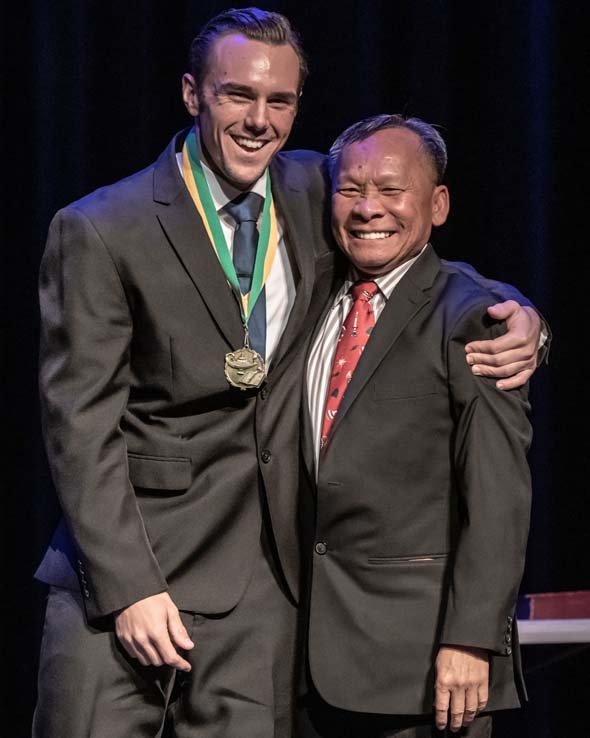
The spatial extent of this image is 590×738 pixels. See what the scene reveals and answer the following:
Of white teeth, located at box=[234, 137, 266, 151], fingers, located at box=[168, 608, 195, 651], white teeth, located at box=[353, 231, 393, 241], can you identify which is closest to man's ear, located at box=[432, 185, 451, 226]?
white teeth, located at box=[353, 231, 393, 241]

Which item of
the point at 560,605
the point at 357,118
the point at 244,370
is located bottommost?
the point at 560,605

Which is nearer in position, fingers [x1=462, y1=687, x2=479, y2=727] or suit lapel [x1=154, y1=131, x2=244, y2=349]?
fingers [x1=462, y1=687, x2=479, y2=727]

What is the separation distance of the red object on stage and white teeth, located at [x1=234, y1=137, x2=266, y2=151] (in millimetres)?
1371

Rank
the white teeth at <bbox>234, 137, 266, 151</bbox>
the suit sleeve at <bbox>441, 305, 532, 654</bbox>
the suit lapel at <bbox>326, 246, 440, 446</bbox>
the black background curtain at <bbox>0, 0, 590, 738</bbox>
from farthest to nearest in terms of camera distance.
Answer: the black background curtain at <bbox>0, 0, 590, 738</bbox> → the white teeth at <bbox>234, 137, 266, 151</bbox> → the suit lapel at <bbox>326, 246, 440, 446</bbox> → the suit sleeve at <bbox>441, 305, 532, 654</bbox>

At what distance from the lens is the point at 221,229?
7.66ft

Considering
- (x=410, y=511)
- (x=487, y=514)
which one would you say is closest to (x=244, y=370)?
(x=410, y=511)

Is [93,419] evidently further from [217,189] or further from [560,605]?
[560,605]

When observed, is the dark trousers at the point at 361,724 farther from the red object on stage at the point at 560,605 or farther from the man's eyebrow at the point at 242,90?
the man's eyebrow at the point at 242,90

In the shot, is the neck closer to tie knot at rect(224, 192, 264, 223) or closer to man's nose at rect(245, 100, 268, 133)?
tie knot at rect(224, 192, 264, 223)

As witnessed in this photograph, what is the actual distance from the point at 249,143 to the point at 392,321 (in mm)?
413

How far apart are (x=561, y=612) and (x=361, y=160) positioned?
4.45ft

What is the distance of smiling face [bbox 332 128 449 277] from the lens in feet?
7.58

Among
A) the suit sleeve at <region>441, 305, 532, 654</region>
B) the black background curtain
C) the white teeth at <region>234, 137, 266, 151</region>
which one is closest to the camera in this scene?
the suit sleeve at <region>441, 305, 532, 654</region>

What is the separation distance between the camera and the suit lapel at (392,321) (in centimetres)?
223
